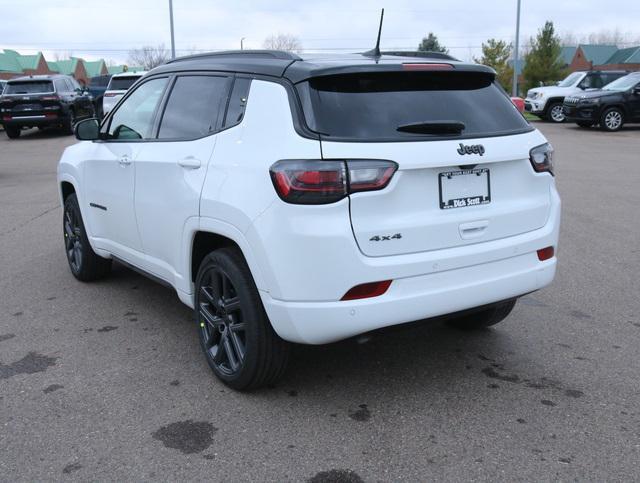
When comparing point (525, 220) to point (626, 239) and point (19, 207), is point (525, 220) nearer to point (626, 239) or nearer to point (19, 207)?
point (626, 239)

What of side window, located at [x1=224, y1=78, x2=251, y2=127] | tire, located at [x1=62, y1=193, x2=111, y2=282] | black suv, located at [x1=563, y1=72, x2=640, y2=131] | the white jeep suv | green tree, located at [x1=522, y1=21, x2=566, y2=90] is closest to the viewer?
side window, located at [x1=224, y1=78, x2=251, y2=127]

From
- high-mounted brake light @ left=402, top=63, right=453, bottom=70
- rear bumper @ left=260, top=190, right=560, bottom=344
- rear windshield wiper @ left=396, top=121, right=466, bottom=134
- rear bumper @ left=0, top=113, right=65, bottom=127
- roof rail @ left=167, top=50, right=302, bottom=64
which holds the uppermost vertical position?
roof rail @ left=167, top=50, right=302, bottom=64

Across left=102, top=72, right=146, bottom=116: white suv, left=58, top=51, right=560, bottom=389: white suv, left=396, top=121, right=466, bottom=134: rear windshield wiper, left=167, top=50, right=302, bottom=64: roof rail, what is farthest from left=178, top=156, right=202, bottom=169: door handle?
left=102, top=72, right=146, bottom=116: white suv

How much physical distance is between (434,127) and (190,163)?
1383 mm

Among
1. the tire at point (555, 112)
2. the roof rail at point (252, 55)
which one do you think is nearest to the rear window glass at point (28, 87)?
the tire at point (555, 112)

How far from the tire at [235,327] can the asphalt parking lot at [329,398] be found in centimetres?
14

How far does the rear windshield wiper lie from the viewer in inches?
137

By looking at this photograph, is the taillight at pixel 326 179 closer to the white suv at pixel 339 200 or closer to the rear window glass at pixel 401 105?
the white suv at pixel 339 200

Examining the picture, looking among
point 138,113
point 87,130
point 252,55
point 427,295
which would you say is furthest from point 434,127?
point 87,130

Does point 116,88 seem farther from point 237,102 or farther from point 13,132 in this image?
point 237,102

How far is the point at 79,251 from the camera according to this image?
6.17m

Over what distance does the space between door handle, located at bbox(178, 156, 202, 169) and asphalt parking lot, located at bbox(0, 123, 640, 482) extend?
1219 millimetres

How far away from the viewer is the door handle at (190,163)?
3939 millimetres

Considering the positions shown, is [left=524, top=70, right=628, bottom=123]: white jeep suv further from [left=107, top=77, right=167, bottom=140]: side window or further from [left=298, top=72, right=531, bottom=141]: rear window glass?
[left=298, top=72, right=531, bottom=141]: rear window glass
